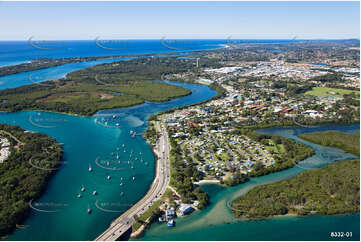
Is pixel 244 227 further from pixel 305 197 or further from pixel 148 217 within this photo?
pixel 148 217

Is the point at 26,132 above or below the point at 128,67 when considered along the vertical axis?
below

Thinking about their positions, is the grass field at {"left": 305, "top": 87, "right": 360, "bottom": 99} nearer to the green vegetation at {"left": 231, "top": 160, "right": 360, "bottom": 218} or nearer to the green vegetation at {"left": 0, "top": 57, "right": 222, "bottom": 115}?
the green vegetation at {"left": 0, "top": 57, "right": 222, "bottom": 115}

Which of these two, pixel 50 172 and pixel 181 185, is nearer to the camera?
pixel 181 185

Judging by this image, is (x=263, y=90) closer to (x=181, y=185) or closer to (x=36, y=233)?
(x=181, y=185)

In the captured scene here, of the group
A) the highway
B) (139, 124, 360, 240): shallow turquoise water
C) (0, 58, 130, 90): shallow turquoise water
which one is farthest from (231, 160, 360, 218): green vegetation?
(0, 58, 130, 90): shallow turquoise water

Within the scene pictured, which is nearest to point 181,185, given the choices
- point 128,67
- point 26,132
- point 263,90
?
point 26,132

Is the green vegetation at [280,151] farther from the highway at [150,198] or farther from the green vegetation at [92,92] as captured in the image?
the green vegetation at [92,92]

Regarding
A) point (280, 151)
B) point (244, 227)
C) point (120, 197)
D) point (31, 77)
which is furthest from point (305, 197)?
point (31, 77)
